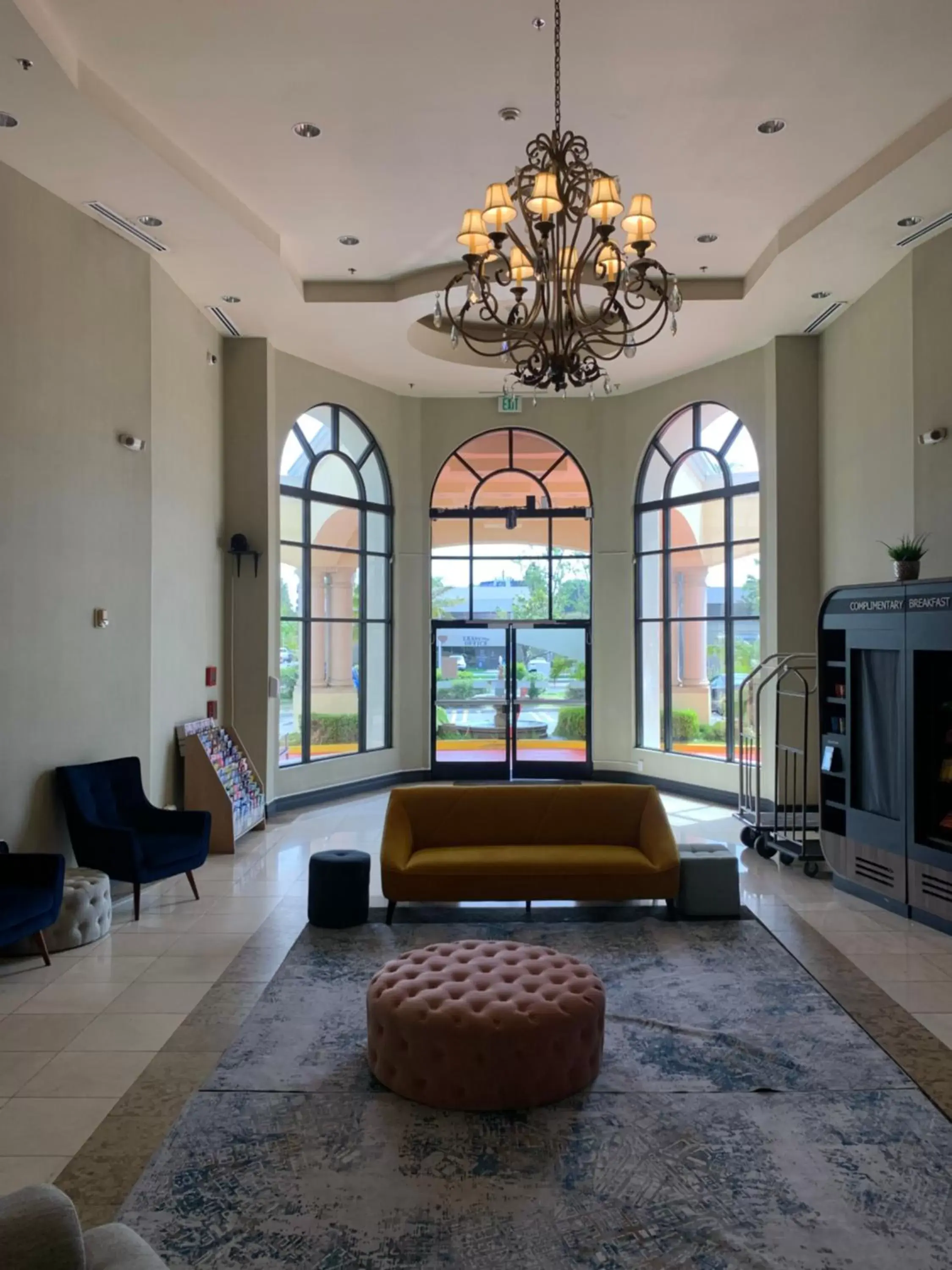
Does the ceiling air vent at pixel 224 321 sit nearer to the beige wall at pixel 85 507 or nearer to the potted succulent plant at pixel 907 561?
the beige wall at pixel 85 507

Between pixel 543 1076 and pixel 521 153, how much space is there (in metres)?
5.56

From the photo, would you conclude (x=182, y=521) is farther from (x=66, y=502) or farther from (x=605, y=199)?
(x=605, y=199)

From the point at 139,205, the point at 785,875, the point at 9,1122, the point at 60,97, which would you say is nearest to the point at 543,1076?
the point at 9,1122

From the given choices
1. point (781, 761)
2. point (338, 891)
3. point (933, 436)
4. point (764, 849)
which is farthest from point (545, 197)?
point (781, 761)

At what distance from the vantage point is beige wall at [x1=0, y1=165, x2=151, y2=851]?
5.50 metres

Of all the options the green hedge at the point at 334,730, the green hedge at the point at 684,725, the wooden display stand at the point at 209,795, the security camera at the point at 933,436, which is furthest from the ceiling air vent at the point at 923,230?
the green hedge at the point at 334,730

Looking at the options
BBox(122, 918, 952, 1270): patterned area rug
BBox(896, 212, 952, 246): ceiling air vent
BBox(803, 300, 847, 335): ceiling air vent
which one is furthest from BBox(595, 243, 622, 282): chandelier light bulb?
BBox(803, 300, 847, 335): ceiling air vent

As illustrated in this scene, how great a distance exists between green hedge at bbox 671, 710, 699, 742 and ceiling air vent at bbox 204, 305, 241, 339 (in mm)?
6413

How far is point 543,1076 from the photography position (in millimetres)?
3457

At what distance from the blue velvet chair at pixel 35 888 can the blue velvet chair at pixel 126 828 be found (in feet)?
2.33

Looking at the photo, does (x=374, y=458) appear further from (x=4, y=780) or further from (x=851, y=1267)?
(x=851, y=1267)

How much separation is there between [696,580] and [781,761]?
263cm

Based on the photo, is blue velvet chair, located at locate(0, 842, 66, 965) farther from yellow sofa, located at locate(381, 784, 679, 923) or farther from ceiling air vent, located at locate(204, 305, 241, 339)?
ceiling air vent, located at locate(204, 305, 241, 339)

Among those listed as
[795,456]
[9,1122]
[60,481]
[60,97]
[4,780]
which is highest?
[60,97]
